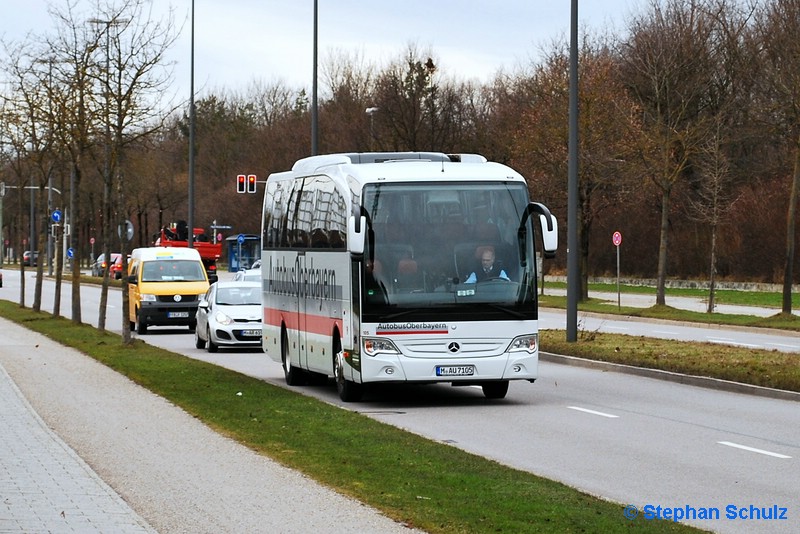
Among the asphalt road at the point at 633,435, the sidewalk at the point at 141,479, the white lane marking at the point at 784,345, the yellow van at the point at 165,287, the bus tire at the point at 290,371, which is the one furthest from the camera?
Result: the yellow van at the point at 165,287

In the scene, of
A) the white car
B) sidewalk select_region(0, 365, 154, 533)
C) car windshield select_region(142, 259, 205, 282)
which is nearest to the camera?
sidewalk select_region(0, 365, 154, 533)

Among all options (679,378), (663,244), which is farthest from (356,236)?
(663,244)

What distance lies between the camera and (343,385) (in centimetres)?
1914

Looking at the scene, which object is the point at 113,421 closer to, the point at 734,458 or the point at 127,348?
the point at 734,458

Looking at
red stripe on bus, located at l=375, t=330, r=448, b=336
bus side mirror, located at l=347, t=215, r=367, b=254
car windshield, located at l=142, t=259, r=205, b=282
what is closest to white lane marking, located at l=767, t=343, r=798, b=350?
red stripe on bus, located at l=375, t=330, r=448, b=336

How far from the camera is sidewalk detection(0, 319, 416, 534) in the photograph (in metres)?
9.09

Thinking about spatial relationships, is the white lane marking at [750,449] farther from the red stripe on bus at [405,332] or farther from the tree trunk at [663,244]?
the tree trunk at [663,244]

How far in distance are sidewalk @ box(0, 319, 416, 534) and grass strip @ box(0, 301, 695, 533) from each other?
302 millimetres

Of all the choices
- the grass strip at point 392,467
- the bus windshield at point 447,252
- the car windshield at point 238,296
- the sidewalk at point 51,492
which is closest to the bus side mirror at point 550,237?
the bus windshield at point 447,252

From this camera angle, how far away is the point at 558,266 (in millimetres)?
77375

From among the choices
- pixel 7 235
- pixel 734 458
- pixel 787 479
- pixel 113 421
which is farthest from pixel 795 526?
pixel 7 235

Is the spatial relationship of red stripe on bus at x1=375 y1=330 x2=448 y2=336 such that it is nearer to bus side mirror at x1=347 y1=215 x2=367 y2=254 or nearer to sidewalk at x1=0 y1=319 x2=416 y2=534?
bus side mirror at x1=347 y1=215 x2=367 y2=254

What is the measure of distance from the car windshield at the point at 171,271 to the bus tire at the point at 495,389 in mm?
19208

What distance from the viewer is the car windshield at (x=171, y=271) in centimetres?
3747
